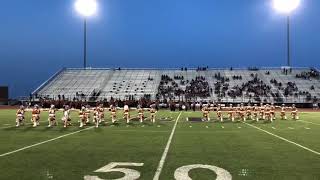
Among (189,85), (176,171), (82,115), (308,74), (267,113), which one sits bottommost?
(176,171)

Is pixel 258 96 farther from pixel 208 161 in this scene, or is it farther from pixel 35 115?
pixel 208 161

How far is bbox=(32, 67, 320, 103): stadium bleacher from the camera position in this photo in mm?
67438

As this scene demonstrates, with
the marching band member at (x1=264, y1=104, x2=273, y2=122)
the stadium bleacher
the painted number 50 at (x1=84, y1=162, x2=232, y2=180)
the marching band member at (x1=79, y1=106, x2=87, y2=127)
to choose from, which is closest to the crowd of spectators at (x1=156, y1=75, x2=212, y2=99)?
the stadium bleacher

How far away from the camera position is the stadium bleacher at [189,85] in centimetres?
6744

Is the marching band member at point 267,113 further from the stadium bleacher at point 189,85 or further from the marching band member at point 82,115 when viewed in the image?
the stadium bleacher at point 189,85

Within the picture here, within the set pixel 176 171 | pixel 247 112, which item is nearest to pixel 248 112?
pixel 247 112

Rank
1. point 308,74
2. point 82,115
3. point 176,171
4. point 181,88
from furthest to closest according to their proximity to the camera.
Answer: point 308,74
point 181,88
point 82,115
point 176,171

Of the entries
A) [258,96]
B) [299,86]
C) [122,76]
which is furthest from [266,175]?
[122,76]

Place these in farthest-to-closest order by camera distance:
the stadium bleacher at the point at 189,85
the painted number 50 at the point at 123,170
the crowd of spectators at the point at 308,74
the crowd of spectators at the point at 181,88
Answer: the crowd of spectators at the point at 308,74 → the crowd of spectators at the point at 181,88 → the stadium bleacher at the point at 189,85 → the painted number 50 at the point at 123,170

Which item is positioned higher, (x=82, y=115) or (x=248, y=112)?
(x=82, y=115)

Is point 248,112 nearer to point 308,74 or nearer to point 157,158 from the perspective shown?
point 157,158

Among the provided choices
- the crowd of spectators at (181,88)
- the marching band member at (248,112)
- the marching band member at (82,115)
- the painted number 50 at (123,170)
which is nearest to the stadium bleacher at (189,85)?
the crowd of spectators at (181,88)

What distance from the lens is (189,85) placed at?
72.5m

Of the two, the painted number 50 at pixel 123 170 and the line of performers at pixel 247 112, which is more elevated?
the line of performers at pixel 247 112
